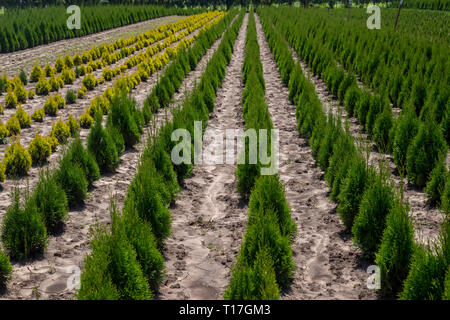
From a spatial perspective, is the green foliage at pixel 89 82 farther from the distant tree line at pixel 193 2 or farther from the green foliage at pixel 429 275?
the distant tree line at pixel 193 2

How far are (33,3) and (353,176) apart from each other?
64109mm

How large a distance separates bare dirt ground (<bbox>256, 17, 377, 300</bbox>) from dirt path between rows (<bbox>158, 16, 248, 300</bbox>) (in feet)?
2.53

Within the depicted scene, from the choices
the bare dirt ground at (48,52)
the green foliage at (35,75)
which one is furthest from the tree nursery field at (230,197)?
the bare dirt ground at (48,52)

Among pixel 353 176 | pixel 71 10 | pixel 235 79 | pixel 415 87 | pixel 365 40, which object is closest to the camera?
pixel 353 176

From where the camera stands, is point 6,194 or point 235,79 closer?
point 6,194

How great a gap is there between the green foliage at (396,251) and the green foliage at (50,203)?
385 cm

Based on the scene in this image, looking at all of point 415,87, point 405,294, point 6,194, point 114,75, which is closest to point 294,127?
point 415,87

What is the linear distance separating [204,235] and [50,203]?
77.3 inches

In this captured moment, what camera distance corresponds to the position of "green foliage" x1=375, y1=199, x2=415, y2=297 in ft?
14.6

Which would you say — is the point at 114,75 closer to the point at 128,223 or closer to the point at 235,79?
the point at 235,79

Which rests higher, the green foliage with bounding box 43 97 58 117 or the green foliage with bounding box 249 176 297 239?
the green foliage with bounding box 43 97 58 117

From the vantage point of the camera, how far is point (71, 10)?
31703mm

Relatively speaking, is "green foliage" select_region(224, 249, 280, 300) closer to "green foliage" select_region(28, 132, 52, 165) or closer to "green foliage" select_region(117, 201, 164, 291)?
"green foliage" select_region(117, 201, 164, 291)

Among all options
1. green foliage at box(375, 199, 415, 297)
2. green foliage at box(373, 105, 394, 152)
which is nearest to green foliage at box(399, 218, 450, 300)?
green foliage at box(375, 199, 415, 297)
